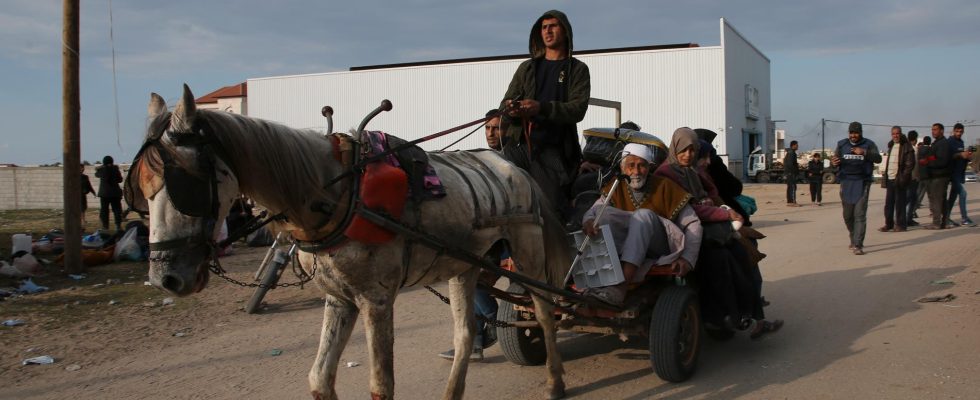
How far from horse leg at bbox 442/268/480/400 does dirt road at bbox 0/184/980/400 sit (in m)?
0.78

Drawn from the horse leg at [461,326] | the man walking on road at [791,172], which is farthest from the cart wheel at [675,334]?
the man walking on road at [791,172]

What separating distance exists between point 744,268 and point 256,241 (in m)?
9.35

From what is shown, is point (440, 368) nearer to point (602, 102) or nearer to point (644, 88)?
point (602, 102)

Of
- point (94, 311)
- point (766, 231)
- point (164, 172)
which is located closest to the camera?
point (164, 172)

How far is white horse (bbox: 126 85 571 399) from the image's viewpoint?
2.85 m

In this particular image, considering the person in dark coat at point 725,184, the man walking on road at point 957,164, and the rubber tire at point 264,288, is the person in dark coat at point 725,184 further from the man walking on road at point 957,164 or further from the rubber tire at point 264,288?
the man walking on road at point 957,164

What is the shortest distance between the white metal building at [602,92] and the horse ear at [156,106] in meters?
31.5

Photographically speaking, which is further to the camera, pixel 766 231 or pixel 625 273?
pixel 766 231

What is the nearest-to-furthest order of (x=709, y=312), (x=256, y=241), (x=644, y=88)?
(x=709, y=312) < (x=256, y=241) < (x=644, y=88)

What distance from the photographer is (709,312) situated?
17.9 ft

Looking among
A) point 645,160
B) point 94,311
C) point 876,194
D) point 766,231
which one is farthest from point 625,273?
point 876,194

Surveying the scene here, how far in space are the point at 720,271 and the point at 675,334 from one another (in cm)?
74

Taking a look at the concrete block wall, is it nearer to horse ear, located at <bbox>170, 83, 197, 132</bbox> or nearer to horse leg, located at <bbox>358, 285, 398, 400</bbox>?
horse leg, located at <bbox>358, 285, 398, 400</bbox>

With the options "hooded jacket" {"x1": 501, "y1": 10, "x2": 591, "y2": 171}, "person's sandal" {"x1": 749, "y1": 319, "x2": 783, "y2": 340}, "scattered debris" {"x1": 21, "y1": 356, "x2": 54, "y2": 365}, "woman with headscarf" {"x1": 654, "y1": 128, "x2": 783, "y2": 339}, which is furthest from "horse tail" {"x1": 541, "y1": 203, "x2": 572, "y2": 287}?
"scattered debris" {"x1": 21, "y1": 356, "x2": 54, "y2": 365}
